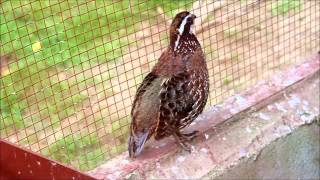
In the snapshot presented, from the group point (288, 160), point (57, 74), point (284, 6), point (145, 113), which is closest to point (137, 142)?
point (145, 113)

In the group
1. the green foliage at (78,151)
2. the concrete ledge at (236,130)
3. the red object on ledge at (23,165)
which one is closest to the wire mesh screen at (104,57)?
the green foliage at (78,151)

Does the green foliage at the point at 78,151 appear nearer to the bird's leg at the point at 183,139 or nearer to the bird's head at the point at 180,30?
the bird's leg at the point at 183,139

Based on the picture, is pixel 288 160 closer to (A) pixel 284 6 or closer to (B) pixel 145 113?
(B) pixel 145 113

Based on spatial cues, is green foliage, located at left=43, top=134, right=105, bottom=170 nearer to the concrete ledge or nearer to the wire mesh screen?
the wire mesh screen

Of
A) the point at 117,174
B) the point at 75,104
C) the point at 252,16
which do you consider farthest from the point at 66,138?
the point at 252,16

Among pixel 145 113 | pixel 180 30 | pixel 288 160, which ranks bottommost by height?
pixel 288 160

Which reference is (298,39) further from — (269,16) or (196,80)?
(196,80)

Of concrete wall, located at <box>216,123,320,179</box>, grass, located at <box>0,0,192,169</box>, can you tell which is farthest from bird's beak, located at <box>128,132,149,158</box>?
concrete wall, located at <box>216,123,320,179</box>
